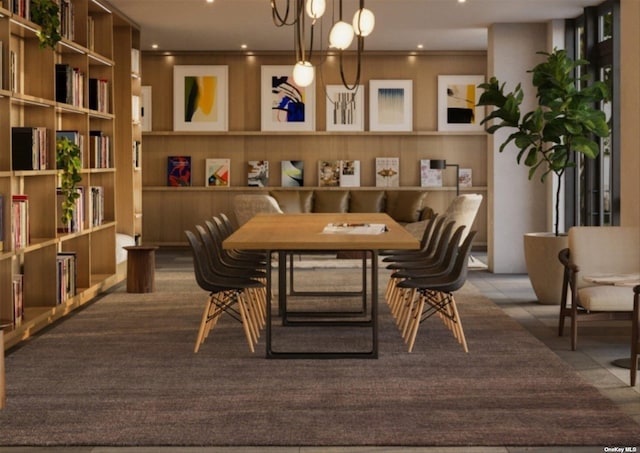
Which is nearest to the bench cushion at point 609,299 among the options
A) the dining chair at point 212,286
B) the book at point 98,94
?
the dining chair at point 212,286

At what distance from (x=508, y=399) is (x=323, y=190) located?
9593 mm

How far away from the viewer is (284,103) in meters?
15.4

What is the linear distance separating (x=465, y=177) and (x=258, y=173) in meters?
3.17

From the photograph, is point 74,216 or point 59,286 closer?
point 59,286

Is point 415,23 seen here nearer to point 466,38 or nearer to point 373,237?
point 466,38

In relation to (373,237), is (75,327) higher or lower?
lower

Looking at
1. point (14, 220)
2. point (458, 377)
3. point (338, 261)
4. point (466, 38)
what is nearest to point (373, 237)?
point (458, 377)

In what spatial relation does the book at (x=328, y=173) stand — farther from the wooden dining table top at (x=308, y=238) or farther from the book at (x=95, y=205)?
the wooden dining table top at (x=308, y=238)

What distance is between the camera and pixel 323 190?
592 inches

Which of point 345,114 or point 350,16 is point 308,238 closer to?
point 350,16

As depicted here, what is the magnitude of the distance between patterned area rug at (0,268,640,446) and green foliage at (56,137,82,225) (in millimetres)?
1138

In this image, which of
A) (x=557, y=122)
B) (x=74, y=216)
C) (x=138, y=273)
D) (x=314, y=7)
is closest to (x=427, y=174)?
(x=557, y=122)

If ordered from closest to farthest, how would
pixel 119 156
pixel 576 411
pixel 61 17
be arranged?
pixel 576 411, pixel 61 17, pixel 119 156

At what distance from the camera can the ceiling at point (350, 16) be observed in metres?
10.9
